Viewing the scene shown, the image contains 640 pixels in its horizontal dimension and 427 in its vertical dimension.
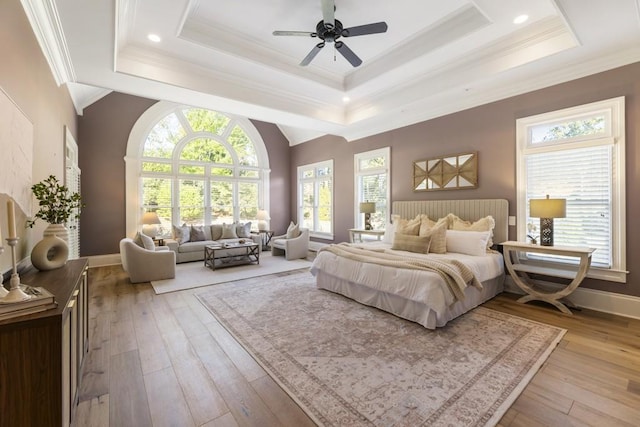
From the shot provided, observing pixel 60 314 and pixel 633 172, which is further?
pixel 633 172

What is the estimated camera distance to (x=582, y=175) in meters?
3.55

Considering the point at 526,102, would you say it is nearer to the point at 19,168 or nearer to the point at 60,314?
the point at 60,314

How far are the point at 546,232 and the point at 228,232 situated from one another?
6297 millimetres

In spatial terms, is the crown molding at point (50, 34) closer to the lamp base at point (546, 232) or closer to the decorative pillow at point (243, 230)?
the decorative pillow at point (243, 230)

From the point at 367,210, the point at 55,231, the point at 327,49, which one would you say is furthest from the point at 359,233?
the point at 55,231

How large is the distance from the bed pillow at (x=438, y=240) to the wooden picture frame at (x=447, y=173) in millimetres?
1051

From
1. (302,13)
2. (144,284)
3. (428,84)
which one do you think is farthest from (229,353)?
(428,84)

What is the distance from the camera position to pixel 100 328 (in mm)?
2988

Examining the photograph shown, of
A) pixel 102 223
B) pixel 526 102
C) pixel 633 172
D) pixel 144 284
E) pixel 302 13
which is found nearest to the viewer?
pixel 633 172

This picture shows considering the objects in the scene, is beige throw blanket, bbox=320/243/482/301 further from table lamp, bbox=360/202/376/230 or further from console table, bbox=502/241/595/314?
table lamp, bbox=360/202/376/230

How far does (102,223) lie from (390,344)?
6.46m

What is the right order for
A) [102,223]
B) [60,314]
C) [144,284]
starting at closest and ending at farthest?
[60,314]
[144,284]
[102,223]

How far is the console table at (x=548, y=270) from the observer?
319 cm

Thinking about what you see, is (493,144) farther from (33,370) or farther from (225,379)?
(33,370)
